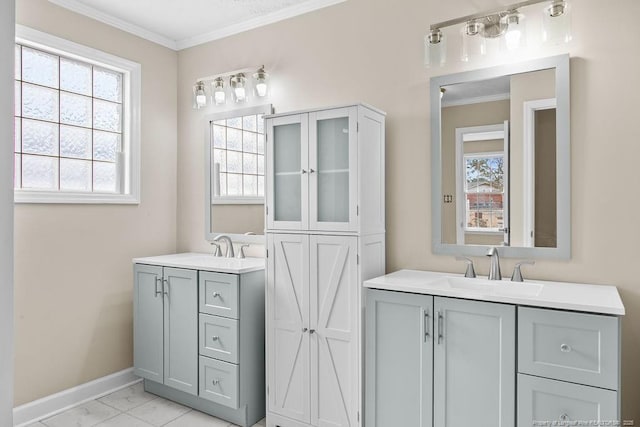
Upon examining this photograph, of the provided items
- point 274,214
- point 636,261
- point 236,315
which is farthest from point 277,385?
point 636,261

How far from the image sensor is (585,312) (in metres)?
1.62

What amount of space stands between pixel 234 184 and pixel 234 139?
1.16 ft

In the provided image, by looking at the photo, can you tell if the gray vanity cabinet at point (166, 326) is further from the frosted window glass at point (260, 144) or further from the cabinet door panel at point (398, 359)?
the cabinet door panel at point (398, 359)

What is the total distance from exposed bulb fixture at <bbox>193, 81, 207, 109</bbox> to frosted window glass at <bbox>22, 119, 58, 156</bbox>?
100cm

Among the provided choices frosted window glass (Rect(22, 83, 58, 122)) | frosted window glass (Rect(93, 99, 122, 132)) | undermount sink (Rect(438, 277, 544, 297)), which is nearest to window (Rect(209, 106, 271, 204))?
frosted window glass (Rect(93, 99, 122, 132))

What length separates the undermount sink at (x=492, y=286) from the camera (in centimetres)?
195

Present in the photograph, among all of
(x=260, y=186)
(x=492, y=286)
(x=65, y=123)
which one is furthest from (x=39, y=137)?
(x=492, y=286)

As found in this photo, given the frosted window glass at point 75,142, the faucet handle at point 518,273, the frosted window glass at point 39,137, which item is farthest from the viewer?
the frosted window glass at point 75,142

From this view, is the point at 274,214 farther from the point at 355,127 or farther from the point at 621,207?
the point at 621,207

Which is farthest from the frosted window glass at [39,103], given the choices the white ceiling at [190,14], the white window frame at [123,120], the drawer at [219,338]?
the drawer at [219,338]

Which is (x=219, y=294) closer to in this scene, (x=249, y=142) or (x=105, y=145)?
(x=249, y=142)

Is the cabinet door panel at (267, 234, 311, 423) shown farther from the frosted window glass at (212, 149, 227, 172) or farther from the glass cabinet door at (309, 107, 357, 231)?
the frosted window glass at (212, 149, 227, 172)

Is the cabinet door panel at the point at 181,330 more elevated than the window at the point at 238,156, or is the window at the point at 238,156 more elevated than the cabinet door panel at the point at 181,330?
the window at the point at 238,156

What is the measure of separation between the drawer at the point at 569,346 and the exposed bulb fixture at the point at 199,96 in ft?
8.90
